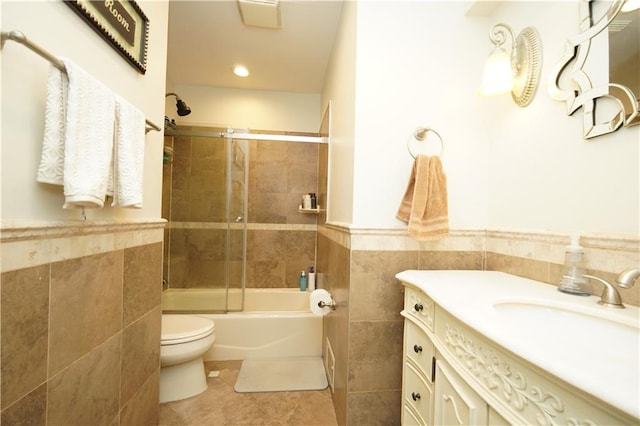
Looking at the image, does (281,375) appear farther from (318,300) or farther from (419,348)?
(419,348)

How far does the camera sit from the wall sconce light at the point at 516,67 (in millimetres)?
1075

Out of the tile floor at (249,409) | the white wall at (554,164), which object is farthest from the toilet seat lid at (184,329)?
the white wall at (554,164)

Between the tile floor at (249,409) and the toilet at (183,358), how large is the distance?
0.19 feet

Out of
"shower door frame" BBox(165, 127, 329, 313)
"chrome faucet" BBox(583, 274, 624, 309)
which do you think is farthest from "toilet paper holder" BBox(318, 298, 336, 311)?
"chrome faucet" BBox(583, 274, 624, 309)

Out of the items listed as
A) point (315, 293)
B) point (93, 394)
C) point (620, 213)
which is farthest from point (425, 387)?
point (93, 394)

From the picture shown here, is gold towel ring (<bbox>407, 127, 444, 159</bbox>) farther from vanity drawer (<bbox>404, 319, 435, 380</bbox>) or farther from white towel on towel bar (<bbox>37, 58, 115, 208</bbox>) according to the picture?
white towel on towel bar (<bbox>37, 58, 115, 208</bbox>)

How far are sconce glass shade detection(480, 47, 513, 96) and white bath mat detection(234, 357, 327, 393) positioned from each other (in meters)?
1.95

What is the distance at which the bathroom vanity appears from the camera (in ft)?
1.28

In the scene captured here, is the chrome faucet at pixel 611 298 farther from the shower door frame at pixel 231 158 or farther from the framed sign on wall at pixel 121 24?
the shower door frame at pixel 231 158

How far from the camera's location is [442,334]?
31.4 inches

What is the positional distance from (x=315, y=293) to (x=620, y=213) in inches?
58.3

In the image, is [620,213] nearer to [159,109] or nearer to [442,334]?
[442,334]

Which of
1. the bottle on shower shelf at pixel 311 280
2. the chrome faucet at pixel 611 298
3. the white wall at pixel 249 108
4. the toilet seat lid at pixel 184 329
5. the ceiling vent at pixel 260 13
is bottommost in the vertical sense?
the toilet seat lid at pixel 184 329

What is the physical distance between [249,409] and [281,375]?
1.09 feet
